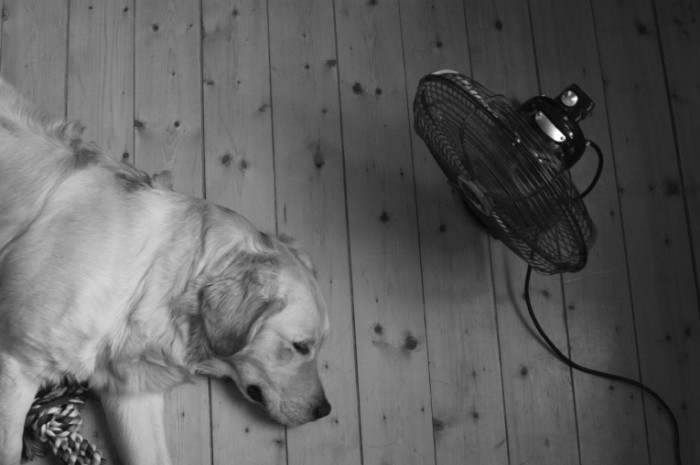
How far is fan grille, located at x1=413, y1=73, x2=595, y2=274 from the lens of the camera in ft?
4.09

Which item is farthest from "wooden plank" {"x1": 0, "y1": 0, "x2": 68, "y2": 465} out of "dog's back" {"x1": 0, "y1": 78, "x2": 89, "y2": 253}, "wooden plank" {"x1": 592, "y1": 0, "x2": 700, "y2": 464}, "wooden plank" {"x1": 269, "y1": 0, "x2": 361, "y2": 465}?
"wooden plank" {"x1": 592, "y1": 0, "x2": 700, "y2": 464}

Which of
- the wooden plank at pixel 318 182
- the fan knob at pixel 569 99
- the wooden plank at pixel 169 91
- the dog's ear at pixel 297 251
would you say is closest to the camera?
the fan knob at pixel 569 99

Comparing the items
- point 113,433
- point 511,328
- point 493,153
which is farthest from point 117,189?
point 511,328

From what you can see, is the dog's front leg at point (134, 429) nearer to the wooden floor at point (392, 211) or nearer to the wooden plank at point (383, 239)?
the wooden floor at point (392, 211)

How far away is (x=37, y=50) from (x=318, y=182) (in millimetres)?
866

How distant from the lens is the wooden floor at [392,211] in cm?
178

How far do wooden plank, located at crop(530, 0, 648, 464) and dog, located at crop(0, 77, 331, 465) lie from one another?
80 cm

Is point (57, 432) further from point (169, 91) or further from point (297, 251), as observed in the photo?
point (169, 91)

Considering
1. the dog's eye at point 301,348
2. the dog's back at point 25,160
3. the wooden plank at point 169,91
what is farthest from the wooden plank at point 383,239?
the dog's back at point 25,160

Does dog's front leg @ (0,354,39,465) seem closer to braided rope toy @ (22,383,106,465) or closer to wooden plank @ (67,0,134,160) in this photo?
braided rope toy @ (22,383,106,465)

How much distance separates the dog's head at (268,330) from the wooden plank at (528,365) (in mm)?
576

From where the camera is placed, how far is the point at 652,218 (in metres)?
2.03

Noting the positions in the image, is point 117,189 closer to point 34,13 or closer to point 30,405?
point 30,405

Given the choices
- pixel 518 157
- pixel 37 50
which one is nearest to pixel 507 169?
pixel 518 157
